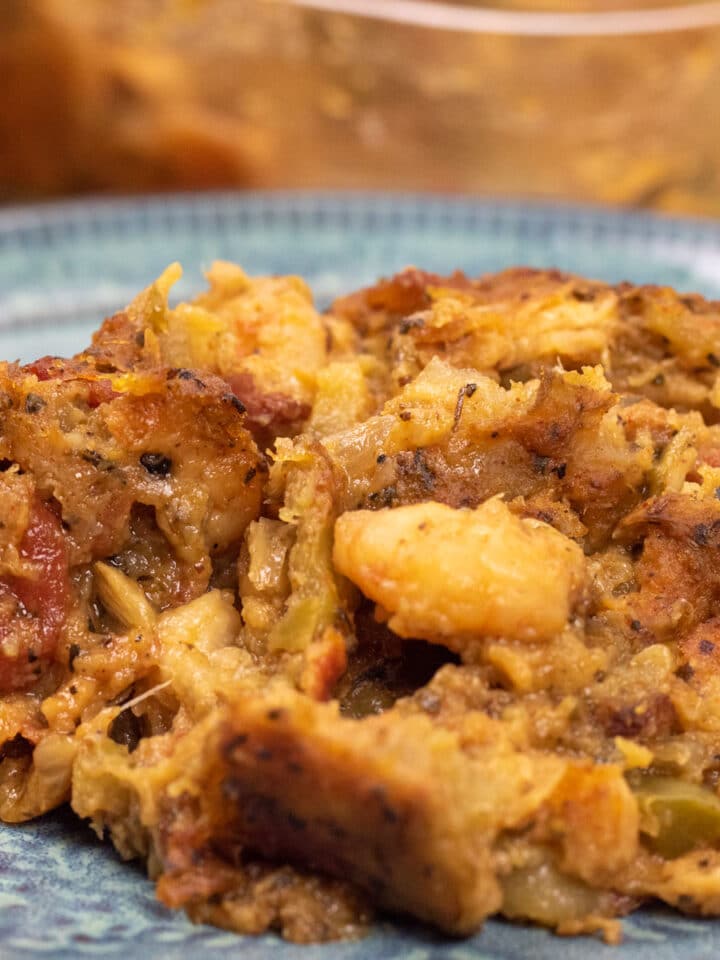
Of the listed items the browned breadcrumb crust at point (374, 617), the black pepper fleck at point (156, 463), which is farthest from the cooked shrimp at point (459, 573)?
the black pepper fleck at point (156, 463)

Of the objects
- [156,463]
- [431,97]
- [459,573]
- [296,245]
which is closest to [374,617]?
[459,573]

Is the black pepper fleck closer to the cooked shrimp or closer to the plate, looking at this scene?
the cooked shrimp

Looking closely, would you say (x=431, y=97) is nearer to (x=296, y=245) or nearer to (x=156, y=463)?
(x=296, y=245)

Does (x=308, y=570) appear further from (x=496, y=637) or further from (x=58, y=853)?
(x=58, y=853)

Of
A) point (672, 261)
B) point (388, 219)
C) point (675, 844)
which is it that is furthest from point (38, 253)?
point (675, 844)

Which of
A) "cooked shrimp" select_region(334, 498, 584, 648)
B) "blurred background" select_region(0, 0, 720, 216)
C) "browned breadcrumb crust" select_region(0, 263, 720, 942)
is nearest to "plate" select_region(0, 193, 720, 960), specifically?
"browned breadcrumb crust" select_region(0, 263, 720, 942)

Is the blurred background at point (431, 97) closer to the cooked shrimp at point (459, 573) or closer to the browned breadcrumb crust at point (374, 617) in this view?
the browned breadcrumb crust at point (374, 617)
